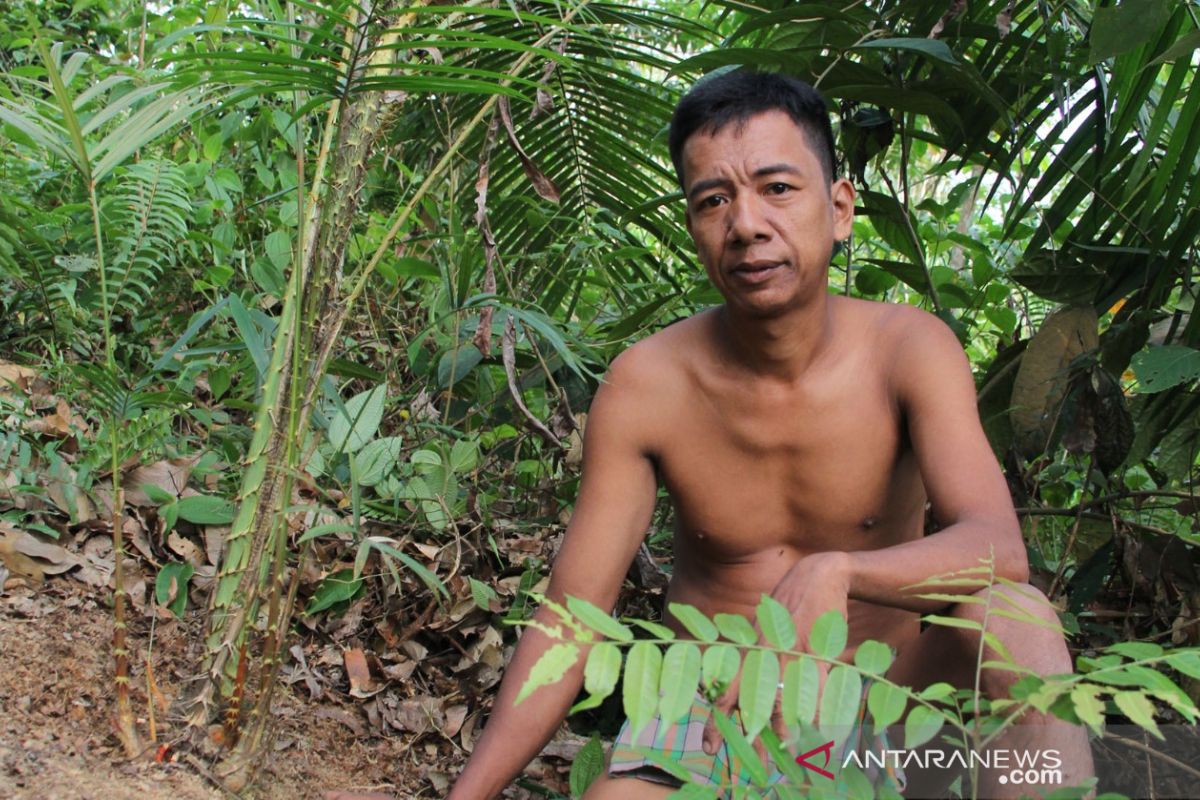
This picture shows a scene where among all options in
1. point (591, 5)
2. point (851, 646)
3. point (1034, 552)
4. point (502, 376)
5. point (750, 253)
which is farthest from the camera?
point (502, 376)

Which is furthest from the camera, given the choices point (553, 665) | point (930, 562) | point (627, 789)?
Result: point (627, 789)

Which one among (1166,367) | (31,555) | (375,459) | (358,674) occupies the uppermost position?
(1166,367)

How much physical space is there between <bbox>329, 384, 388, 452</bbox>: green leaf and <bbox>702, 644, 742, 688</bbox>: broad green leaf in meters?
1.48

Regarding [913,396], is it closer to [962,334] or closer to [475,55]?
[962,334]

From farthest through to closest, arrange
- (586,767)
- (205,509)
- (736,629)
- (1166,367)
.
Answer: (205,509) → (1166,367) → (586,767) → (736,629)

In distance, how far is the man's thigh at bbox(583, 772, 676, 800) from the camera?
173 centimetres

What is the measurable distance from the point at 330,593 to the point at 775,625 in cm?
165

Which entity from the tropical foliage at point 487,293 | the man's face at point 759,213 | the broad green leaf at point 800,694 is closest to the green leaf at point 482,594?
the tropical foliage at point 487,293

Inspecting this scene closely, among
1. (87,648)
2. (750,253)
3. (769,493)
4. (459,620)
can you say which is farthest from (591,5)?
(87,648)

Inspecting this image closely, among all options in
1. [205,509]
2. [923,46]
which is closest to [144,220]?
[205,509]

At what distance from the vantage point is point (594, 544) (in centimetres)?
197

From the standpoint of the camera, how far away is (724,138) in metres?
1.91

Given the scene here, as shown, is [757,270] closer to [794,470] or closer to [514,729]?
[794,470]

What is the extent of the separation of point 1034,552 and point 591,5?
5.29ft
